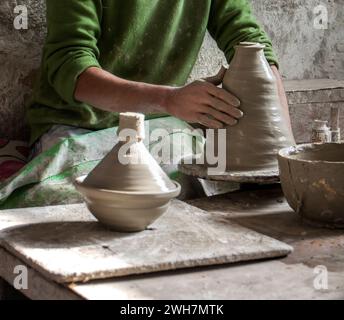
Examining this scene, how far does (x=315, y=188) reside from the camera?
211cm

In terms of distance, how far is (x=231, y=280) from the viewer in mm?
1719

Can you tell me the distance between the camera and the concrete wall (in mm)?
3188

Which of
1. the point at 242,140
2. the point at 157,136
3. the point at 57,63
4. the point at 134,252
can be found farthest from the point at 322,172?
the point at 57,63

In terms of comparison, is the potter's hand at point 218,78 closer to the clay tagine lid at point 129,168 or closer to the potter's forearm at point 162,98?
the potter's forearm at point 162,98

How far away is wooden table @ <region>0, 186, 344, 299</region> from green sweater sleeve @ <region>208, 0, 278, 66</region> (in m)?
1.24

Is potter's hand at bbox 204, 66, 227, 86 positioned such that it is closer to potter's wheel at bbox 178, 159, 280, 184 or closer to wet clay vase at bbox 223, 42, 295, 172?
wet clay vase at bbox 223, 42, 295, 172

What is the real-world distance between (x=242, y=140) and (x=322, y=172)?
0.41m

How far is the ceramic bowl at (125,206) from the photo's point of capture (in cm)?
189

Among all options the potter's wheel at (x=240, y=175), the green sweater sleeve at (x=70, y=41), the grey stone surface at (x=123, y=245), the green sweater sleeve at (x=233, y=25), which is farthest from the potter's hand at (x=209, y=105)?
the green sweater sleeve at (x=233, y=25)

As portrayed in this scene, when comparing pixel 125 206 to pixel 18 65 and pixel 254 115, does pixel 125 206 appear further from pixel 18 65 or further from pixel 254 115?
pixel 18 65

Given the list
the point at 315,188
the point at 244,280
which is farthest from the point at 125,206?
the point at 315,188

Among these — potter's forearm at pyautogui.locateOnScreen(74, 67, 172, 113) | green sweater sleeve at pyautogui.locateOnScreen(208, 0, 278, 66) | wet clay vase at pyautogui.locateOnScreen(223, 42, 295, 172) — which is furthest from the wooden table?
green sweater sleeve at pyautogui.locateOnScreen(208, 0, 278, 66)

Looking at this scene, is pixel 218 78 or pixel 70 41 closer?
pixel 218 78

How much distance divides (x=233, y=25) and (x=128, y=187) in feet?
4.82
